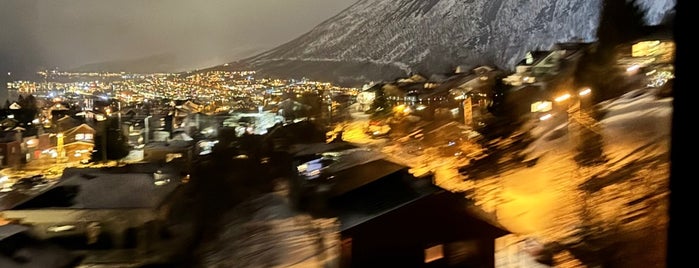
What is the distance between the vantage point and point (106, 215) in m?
1.02

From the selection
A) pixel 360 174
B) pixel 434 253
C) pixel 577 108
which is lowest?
pixel 434 253

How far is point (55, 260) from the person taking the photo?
0.94 meters

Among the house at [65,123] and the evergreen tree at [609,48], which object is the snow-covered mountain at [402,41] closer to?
the evergreen tree at [609,48]

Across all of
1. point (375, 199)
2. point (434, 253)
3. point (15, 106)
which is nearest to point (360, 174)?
point (375, 199)

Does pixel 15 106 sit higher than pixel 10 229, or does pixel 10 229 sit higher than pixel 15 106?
pixel 15 106

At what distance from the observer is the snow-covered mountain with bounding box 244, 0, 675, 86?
141cm

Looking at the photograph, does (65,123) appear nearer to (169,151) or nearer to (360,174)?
(169,151)

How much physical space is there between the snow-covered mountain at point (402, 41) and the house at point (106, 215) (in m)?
0.53

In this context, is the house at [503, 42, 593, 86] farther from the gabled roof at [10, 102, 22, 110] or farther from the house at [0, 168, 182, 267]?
the gabled roof at [10, 102, 22, 110]

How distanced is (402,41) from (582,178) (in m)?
0.66

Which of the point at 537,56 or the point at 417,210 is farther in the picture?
the point at 537,56

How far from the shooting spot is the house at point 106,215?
93cm

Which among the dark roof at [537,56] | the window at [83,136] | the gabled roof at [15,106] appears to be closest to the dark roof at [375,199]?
the dark roof at [537,56]

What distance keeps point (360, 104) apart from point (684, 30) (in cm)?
75
